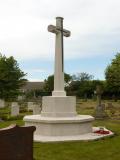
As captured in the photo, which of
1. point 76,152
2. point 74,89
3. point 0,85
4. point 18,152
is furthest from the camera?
point 74,89

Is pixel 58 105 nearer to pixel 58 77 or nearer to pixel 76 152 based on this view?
pixel 58 77

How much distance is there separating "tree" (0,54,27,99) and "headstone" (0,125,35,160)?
31432 millimetres

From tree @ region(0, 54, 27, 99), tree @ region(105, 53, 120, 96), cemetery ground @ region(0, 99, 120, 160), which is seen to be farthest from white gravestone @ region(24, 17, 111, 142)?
tree @ region(105, 53, 120, 96)

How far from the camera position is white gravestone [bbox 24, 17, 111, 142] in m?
12.2

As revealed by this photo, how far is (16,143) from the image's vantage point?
6301 millimetres

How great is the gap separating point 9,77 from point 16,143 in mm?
32520

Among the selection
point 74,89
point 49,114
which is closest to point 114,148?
point 49,114

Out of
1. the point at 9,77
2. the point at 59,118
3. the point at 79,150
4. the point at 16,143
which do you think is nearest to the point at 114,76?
the point at 9,77

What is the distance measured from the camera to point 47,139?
11734mm

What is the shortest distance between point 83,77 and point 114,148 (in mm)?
79136

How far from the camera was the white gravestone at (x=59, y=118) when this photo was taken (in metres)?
12.2

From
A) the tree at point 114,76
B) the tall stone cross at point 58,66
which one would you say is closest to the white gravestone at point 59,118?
the tall stone cross at point 58,66

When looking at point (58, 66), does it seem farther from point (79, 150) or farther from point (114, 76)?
point (114, 76)

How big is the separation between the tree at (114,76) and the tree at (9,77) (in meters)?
22.8
